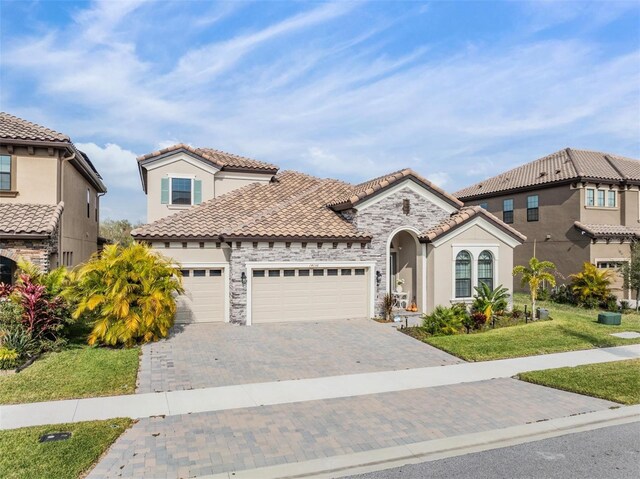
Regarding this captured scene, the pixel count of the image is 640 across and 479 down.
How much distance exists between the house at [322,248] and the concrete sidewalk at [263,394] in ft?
21.9

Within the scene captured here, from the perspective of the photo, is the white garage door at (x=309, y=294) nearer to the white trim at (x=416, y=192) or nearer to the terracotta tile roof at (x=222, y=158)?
the white trim at (x=416, y=192)

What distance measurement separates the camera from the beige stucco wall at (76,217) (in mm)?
17156

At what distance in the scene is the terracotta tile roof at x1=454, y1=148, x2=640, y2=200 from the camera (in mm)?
24828

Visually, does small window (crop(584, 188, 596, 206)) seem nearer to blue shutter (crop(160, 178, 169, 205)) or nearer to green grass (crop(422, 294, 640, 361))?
green grass (crop(422, 294, 640, 361))

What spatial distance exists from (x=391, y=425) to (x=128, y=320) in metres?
8.18

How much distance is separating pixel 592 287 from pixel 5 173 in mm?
26172

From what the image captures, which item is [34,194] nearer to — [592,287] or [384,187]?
[384,187]

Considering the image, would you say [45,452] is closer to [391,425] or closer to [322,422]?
[322,422]

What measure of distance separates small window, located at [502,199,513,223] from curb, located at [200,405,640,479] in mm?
21876

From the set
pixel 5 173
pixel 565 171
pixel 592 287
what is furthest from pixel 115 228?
pixel 592 287

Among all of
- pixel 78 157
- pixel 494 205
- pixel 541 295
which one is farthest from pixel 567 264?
pixel 78 157

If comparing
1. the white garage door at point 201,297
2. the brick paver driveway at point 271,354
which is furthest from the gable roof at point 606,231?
the white garage door at point 201,297

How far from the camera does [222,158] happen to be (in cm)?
2123

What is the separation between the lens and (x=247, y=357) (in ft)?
38.2
